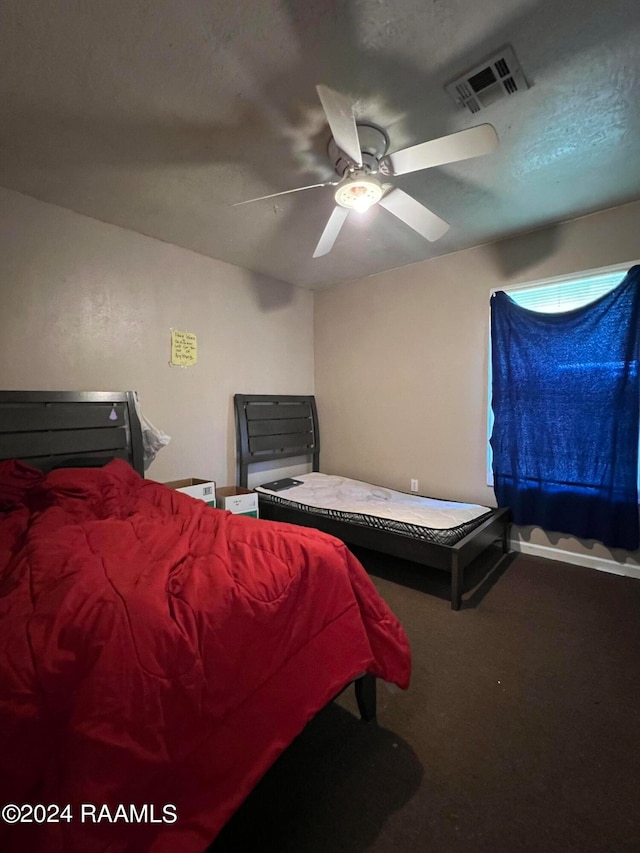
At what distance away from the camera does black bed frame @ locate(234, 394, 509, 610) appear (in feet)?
7.61

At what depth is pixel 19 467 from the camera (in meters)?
2.01

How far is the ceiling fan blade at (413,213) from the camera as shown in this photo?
190cm

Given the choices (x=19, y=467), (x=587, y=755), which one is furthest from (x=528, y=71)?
(x=19, y=467)

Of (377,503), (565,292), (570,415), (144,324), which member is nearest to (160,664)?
(377,503)

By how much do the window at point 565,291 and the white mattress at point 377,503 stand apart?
61 cm

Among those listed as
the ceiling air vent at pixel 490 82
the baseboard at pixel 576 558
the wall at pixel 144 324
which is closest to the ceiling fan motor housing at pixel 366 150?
the ceiling air vent at pixel 490 82

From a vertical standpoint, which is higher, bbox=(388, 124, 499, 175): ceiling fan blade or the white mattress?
bbox=(388, 124, 499, 175): ceiling fan blade

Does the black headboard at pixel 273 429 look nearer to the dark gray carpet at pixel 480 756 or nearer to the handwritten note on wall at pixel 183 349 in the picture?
the handwritten note on wall at pixel 183 349

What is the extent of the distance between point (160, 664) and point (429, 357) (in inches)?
126

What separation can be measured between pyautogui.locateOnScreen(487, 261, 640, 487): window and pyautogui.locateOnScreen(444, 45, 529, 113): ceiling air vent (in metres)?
1.59

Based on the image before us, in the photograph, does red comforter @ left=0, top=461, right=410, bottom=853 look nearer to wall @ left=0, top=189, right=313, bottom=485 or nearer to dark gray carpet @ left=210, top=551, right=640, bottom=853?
dark gray carpet @ left=210, top=551, right=640, bottom=853

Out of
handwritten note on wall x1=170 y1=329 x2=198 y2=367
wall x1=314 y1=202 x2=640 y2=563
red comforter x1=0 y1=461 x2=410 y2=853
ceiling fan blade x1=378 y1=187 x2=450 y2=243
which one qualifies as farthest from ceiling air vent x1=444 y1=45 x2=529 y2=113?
handwritten note on wall x1=170 y1=329 x2=198 y2=367

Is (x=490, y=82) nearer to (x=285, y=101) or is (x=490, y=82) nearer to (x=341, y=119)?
(x=341, y=119)

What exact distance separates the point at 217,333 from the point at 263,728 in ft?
9.81
